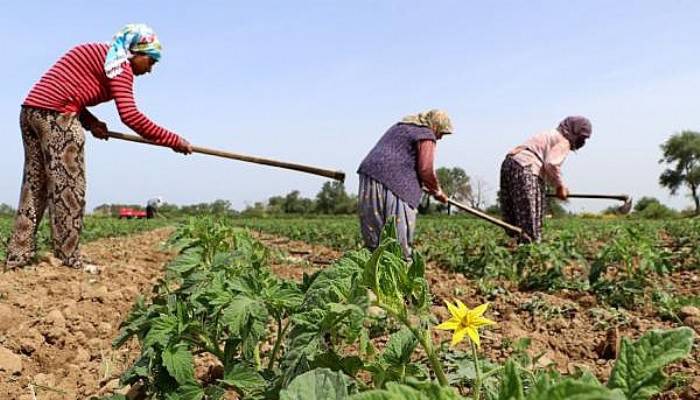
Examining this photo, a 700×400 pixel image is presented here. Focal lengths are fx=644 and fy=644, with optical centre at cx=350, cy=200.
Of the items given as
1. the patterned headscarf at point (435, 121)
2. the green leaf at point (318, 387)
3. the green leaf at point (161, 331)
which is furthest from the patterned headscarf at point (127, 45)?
the green leaf at point (318, 387)

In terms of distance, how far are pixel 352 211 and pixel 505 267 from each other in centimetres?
4527

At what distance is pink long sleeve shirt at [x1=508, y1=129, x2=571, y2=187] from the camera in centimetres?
662

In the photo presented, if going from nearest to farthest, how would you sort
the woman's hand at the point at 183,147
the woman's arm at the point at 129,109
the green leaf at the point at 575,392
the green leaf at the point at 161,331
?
the green leaf at the point at 575,392, the green leaf at the point at 161,331, the woman's arm at the point at 129,109, the woman's hand at the point at 183,147

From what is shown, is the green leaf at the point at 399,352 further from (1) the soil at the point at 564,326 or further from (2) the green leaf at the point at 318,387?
(1) the soil at the point at 564,326

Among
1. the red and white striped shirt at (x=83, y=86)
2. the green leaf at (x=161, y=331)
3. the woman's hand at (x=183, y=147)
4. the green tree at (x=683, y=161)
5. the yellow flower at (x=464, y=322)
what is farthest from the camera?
the green tree at (x=683, y=161)

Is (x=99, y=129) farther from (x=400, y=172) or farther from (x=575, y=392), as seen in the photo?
(x=575, y=392)

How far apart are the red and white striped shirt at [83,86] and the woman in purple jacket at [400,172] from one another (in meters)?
1.80

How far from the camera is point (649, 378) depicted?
3.10 ft

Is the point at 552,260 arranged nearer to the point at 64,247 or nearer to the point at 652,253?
the point at 652,253

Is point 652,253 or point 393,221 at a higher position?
point 393,221

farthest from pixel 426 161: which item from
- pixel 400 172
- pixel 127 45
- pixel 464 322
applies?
pixel 464 322

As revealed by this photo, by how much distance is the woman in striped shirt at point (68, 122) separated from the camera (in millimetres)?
4578

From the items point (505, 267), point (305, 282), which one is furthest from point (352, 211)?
point (305, 282)

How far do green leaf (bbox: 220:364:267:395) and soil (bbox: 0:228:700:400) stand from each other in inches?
33.9
